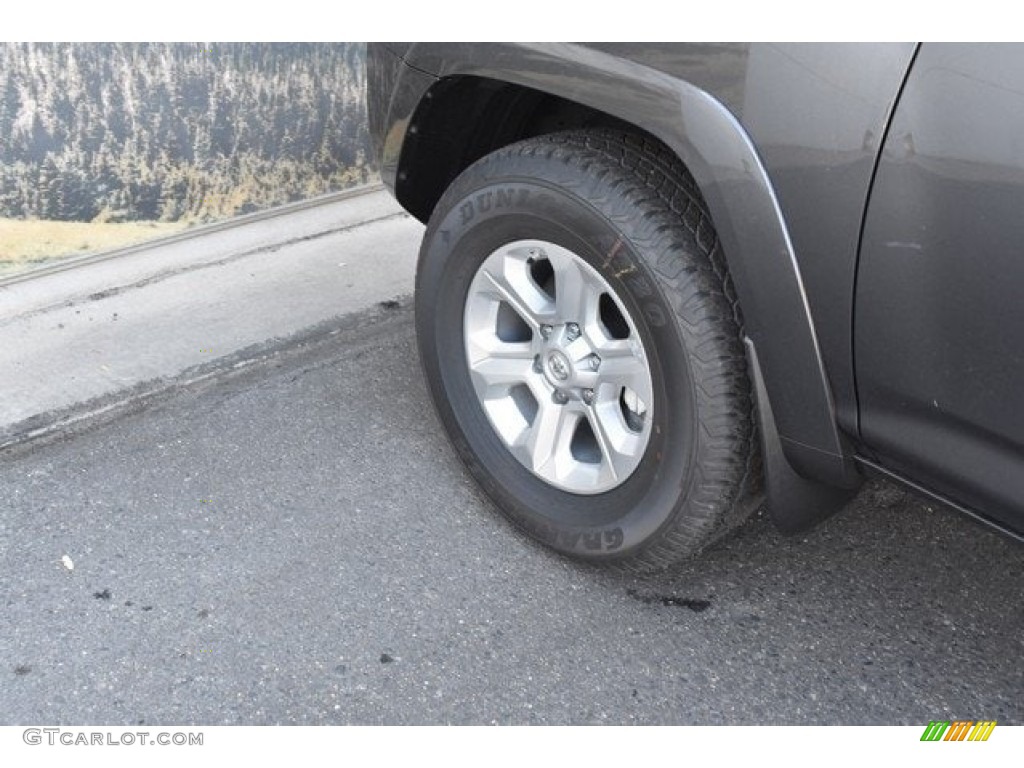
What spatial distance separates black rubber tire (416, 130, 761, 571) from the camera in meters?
2.07

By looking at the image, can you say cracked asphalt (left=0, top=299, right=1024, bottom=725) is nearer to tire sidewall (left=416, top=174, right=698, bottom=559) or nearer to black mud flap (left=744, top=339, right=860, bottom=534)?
tire sidewall (left=416, top=174, right=698, bottom=559)

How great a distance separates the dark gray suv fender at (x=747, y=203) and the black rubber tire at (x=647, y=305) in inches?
3.6

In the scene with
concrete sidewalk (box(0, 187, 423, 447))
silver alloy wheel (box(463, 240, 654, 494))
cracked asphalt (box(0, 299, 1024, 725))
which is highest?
silver alloy wheel (box(463, 240, 654, 494))

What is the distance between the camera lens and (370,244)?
4.16 metres

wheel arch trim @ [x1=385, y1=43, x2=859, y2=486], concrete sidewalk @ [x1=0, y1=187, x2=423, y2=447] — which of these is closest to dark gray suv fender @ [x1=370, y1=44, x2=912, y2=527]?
wheel arch trim @ [x1=385, y1=43, x2=859, y2=486]

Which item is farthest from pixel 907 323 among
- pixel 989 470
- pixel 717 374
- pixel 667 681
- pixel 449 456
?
pixel 449 456

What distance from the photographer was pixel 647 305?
2.12 m
